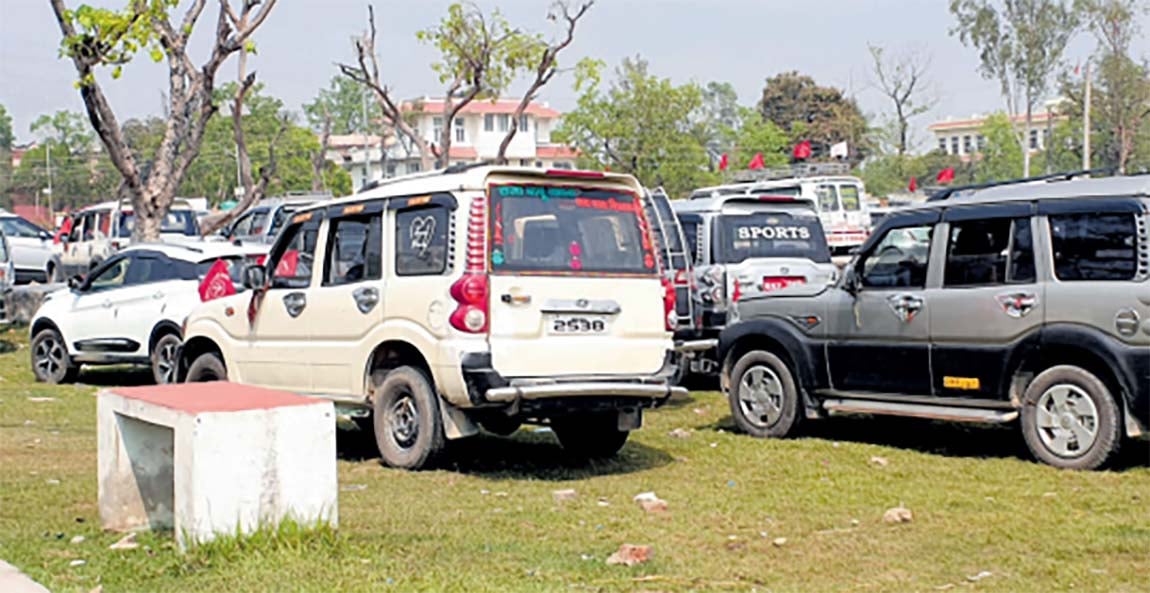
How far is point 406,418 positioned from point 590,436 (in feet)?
5.04

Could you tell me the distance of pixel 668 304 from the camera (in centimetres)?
1016

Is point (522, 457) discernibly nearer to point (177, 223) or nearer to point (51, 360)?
point (51, 360)

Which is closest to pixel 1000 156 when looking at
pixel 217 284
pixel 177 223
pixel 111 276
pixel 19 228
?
pixel 177 223

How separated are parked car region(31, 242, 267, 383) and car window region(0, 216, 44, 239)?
1574cm

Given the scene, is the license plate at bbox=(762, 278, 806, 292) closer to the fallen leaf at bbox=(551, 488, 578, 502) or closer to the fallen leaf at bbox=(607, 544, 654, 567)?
the fallen leaf at bbox=(551, 488, 578, 502)

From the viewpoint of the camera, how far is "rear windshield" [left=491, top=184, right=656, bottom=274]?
9.50 metres

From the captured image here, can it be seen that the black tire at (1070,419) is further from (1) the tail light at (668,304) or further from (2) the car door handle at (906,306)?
(1) the tail light at (668,304)

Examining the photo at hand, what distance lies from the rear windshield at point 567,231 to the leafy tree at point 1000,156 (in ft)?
222

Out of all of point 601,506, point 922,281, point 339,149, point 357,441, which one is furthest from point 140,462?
point 339,149

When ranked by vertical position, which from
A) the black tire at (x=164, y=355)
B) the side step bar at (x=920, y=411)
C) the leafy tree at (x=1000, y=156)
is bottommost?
the side step bar at (x=920, y=411)

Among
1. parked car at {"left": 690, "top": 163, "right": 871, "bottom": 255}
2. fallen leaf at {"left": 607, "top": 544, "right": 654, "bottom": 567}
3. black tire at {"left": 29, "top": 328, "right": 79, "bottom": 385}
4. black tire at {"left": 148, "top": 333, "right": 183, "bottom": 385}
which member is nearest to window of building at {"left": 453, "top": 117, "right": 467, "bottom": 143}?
parked car at {"left": 690, "top": 163, "right": 871, "bottom": 255}

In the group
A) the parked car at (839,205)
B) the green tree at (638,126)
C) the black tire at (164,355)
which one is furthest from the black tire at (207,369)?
the green tree at (638,126)

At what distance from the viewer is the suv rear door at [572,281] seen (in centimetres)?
939

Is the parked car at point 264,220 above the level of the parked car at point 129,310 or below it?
above
